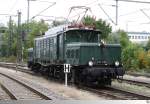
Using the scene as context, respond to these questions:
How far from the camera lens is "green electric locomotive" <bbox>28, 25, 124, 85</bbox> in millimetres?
23047

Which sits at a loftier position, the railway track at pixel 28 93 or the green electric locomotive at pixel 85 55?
the green electric locomotive at pixel 85 55

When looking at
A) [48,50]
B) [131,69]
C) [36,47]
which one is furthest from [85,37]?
[131,69]

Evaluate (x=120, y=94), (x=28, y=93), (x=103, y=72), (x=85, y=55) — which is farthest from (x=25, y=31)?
(x=120, y=94)

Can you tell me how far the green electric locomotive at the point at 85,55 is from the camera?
23047 mm

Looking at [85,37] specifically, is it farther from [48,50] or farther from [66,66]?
[48,50]

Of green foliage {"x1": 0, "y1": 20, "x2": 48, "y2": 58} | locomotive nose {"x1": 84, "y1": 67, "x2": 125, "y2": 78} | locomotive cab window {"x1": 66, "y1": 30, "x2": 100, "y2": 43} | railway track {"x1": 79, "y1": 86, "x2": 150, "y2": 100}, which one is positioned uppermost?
green foliage {"x1": 0, "y1": 20, "x2": 48, "y2": 58}

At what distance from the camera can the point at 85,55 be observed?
23.3 m

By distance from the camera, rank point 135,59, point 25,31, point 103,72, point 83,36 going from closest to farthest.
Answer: point 103,72
point 83,36
point 135,59
point 25,31

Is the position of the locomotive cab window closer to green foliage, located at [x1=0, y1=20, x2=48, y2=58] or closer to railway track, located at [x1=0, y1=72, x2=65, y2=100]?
railway track, located at [x1=0, y1=72, x2=65, y2=100]

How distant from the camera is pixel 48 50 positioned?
98.4 feet

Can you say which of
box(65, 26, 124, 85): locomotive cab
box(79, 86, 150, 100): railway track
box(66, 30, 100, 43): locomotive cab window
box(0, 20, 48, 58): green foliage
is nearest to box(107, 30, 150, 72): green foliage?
box(66, 30, 100, 43): locomotive cab window

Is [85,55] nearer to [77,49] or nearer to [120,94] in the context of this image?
[77,49]

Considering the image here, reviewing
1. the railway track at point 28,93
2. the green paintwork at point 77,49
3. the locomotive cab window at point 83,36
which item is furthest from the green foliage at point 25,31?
the railway track at point 28,93

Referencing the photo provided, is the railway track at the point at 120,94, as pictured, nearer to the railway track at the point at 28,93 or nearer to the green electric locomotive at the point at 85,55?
the green electric locomotive at the point at 85,55
